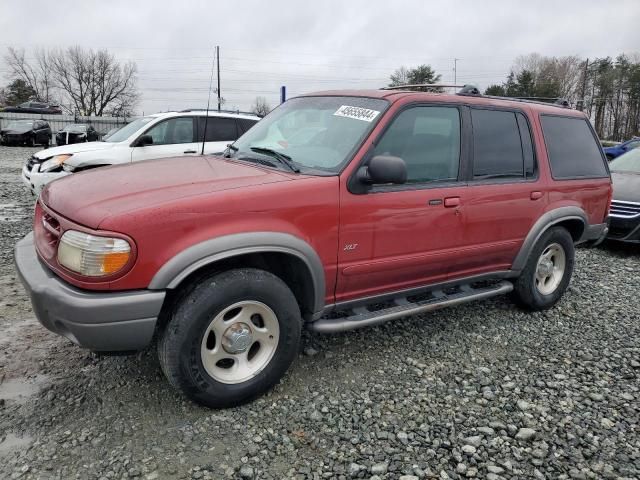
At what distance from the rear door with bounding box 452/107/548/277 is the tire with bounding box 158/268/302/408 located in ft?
5.14

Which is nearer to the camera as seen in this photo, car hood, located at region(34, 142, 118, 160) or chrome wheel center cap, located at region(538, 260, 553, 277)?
chrome wheel center cap, located at region(538, 260, 553, 277)

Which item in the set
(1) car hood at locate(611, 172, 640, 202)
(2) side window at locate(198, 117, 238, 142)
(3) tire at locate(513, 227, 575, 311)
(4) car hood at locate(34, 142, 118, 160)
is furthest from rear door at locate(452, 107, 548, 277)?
(4) car hood at locate(34, 142, 118, 160)

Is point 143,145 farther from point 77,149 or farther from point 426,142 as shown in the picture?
point 426,142

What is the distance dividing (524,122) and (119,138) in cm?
686

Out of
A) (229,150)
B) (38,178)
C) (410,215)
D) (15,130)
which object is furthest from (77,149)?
(15,130)

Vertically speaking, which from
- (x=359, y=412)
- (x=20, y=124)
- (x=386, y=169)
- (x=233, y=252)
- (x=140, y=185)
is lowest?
(x=359, y=412)

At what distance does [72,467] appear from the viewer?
2408 millimetres

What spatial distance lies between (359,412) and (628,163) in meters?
7.62

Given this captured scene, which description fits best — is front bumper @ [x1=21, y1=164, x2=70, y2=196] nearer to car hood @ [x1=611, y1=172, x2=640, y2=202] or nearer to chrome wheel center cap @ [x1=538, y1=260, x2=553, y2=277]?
chrome wheel center cap @ [x1=538, y1=260, x2=553, y2=277]

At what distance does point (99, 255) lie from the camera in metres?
2.43

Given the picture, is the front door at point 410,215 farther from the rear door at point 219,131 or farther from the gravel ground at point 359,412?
the rear door at point 219,131

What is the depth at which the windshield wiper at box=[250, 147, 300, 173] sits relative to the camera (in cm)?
321

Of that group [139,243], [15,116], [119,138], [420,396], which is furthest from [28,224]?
[15,116]

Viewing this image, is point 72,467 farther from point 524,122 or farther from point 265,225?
point 524,122
